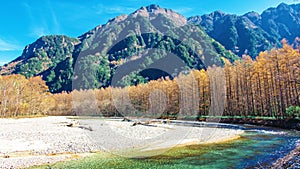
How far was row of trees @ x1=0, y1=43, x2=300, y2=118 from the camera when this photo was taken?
36609 mm

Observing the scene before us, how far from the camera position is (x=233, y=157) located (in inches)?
589

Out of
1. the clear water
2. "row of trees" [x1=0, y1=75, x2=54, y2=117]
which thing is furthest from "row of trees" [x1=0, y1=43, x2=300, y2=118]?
the clear water

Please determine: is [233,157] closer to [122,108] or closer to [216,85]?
[216,85]

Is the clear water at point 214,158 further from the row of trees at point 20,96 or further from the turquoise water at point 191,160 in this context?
the row of trees at point 20,96

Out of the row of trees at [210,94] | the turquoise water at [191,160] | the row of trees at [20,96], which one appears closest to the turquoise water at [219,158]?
the turquoise water at [191,160]

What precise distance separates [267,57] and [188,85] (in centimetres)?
2381

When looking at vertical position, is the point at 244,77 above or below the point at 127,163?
above

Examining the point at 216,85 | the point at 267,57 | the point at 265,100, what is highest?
the point at 267,57

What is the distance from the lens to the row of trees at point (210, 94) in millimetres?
36609

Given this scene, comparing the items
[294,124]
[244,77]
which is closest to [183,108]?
[244,77]

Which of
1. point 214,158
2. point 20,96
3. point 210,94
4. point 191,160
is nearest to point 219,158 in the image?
point 214,158

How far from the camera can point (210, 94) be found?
5434 centimetres

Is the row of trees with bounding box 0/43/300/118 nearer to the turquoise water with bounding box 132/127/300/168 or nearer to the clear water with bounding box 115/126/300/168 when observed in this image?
the turquoise water with bounding box 132/127/300/168

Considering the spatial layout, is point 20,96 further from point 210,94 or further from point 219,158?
point 219,158
